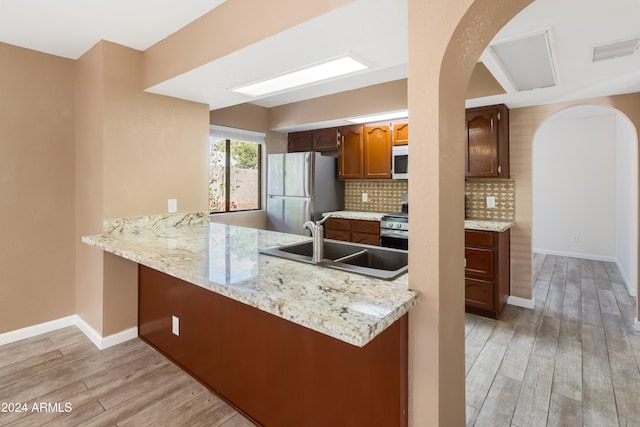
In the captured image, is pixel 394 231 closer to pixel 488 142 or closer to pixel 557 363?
pixel 488 142

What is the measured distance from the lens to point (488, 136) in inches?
136

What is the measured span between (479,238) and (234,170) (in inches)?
126

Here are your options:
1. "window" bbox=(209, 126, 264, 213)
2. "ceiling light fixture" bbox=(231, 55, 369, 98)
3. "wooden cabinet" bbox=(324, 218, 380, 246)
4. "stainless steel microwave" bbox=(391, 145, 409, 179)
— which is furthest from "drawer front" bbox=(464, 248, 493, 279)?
"window" bbox=(209, 126, 264, 213)

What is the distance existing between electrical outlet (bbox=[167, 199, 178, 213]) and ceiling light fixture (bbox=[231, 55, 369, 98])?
110 cm

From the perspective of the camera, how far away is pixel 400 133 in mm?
3984

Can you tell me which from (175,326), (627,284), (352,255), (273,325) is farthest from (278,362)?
(627,284)

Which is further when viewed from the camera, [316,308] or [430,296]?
[430,296]

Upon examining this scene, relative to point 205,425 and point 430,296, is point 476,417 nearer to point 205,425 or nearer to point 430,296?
point 430,296

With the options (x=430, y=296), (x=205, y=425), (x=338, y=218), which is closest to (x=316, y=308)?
(x=430, y=296)

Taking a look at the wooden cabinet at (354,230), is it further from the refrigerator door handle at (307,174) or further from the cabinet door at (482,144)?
the cabinet door at (482,144)

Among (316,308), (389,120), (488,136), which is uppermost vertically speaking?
(389,120)

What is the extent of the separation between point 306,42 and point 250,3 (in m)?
0.39

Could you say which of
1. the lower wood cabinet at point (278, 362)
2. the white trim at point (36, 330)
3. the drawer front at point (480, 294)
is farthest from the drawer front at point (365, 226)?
the white trim at point (36, 330)

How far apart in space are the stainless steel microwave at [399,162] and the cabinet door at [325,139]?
0.94 m
